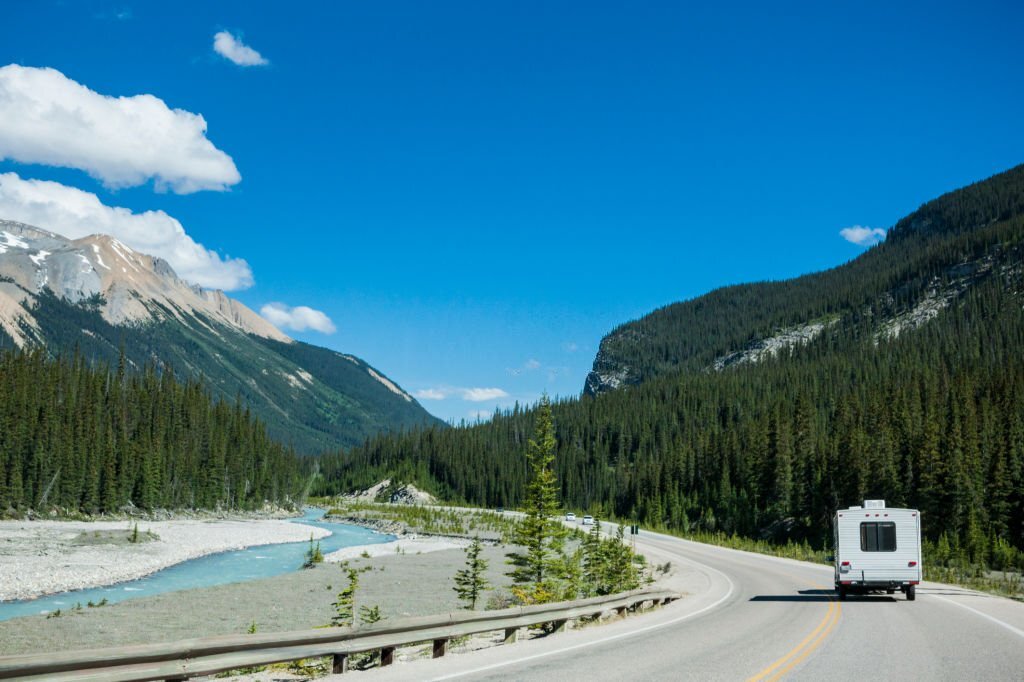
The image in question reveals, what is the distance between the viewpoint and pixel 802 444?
85.5 meters

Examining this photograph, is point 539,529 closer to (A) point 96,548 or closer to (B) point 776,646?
(B) point 776,646

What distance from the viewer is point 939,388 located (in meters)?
96.6

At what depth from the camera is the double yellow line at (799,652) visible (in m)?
10.8

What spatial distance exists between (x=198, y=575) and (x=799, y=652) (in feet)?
124

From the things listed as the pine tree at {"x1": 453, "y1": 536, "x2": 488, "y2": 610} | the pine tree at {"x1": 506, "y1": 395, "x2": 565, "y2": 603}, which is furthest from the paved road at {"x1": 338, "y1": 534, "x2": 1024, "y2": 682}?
the pine tree at {"x1": 506, "y1": 395, "x2": 565, "y2": 603}

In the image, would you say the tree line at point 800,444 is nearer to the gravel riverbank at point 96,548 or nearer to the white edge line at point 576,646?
the white edge line at point 576,646

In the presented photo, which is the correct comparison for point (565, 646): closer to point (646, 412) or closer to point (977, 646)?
point (977, 646)

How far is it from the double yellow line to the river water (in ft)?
89.8

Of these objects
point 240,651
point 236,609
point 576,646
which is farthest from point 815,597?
point 236,609

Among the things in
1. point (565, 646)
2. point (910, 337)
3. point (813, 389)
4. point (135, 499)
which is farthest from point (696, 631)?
point (910, 337)

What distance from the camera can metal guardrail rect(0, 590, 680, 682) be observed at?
23.6 ft

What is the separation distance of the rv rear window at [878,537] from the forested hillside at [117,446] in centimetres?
7370

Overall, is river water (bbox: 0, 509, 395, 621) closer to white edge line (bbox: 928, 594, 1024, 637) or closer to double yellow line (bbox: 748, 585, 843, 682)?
double yellow line (bbox: 748, 585, 843, 682)

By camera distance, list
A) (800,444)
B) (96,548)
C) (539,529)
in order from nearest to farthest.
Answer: (539,529)
(96,548)
(800,444)
